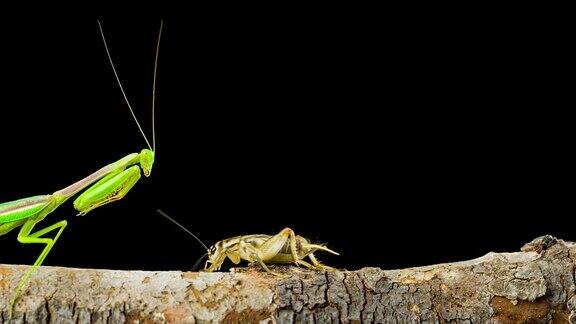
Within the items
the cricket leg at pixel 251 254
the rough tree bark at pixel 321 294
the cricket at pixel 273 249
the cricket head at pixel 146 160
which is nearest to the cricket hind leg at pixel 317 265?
the cricket at pixel 273 249

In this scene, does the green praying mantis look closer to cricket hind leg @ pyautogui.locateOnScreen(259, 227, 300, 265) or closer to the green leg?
the green leg

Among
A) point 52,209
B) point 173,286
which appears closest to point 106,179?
point 52,209

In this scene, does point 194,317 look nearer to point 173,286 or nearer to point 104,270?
point 173,286

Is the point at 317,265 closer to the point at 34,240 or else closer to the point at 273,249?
the point at 273,249

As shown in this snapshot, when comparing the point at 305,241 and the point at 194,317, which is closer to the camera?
the point at 194,317

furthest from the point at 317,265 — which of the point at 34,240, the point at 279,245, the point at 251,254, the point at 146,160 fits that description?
the point at 34,240

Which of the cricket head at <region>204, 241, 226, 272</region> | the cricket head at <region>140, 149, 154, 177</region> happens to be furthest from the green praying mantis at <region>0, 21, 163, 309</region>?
the cricket head at <region>204, 241, 226, 272</region>
